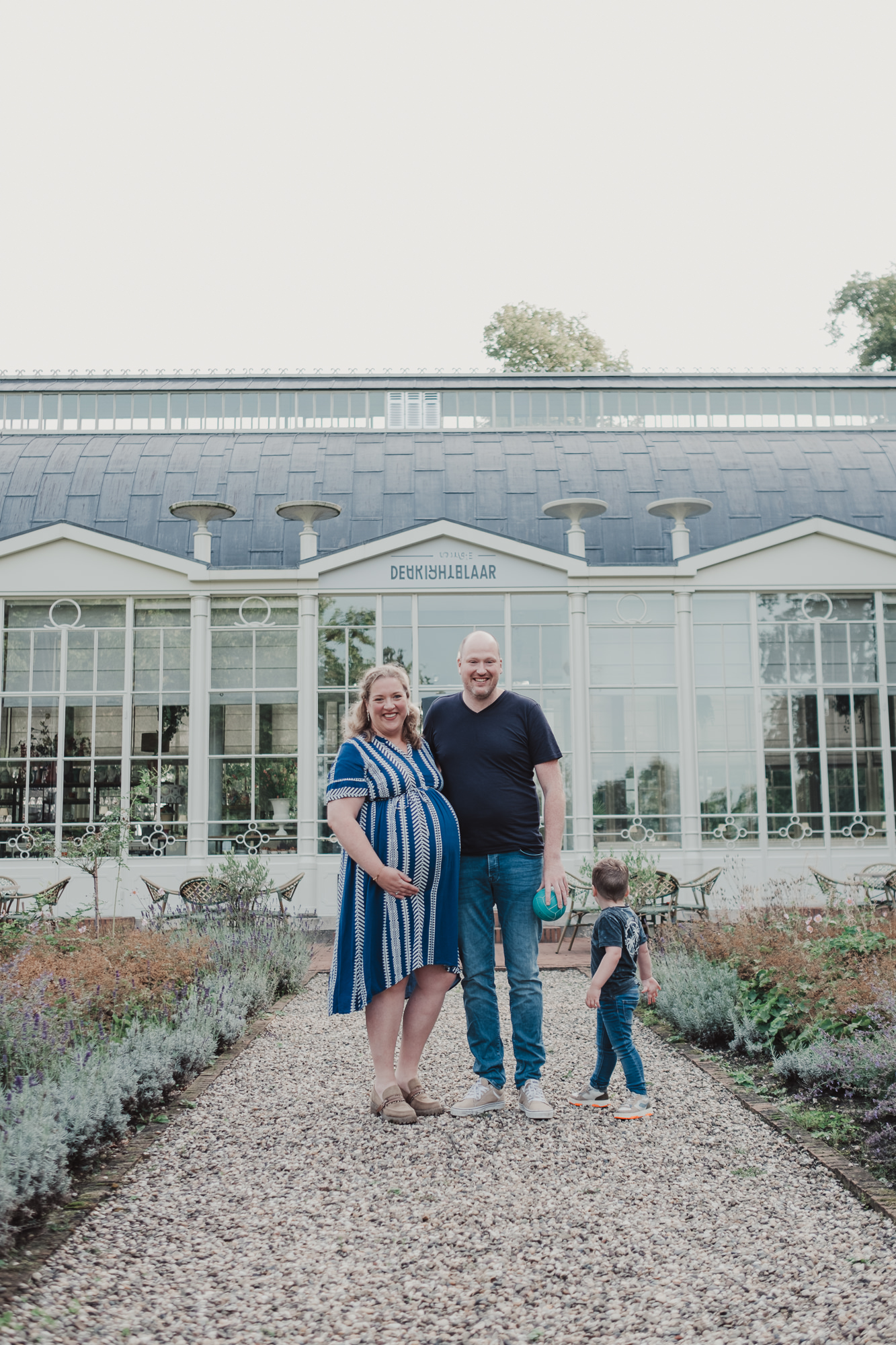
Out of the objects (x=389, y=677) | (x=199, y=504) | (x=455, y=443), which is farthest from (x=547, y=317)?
(x=389, y=677)

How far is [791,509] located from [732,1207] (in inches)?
534

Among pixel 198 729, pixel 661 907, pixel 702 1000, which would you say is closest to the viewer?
pixel 702 1000

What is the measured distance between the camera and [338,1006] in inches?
193

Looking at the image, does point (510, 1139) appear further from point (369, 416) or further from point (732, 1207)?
point (369, 416)

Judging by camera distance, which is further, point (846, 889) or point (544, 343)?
point (544, 343)

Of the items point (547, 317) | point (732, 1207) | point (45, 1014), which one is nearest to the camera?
point (732, 1207)

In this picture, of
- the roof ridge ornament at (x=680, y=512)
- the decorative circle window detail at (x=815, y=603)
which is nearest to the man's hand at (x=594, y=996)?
the roof ridge ornament at (x=680, y=512)

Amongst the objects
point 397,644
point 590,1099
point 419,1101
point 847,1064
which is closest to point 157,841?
point 397,644

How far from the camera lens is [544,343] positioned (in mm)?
33594

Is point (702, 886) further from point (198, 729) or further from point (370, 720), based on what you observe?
point (370, 720)

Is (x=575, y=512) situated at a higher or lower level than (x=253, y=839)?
higher

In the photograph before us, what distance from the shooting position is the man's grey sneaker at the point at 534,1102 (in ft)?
16.5

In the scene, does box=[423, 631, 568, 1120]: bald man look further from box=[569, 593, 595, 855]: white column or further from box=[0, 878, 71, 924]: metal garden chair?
box=[569, 593, 595, 855]: white column

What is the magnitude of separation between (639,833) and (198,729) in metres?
5.67
